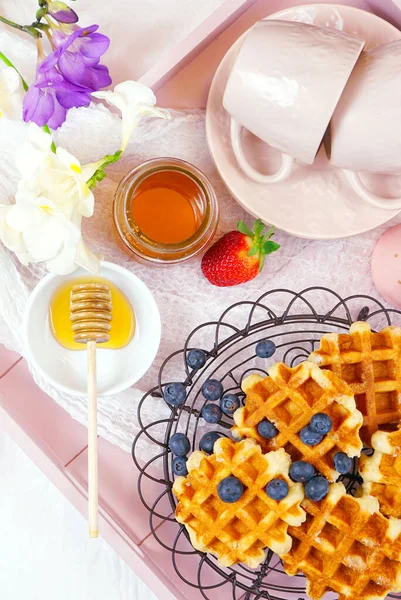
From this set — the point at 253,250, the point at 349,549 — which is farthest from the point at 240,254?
the point at 349,549

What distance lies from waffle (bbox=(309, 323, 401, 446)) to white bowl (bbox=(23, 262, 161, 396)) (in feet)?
0.86

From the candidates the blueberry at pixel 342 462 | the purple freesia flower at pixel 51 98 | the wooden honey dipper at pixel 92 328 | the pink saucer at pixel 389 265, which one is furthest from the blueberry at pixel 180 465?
the purple freesia flower at pixel 51 98

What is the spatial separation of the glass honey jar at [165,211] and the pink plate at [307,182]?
0.06 meters

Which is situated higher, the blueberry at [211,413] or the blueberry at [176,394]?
the blueberry at [176,394]

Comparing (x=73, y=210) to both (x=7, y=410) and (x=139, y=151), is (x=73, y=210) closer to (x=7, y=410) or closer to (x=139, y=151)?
(x=139, y=151)

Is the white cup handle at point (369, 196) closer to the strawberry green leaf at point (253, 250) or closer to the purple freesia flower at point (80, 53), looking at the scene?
the strawberry green leaf at point (253, 250)

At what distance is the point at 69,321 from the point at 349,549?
55cm

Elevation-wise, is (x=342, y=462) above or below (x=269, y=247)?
below

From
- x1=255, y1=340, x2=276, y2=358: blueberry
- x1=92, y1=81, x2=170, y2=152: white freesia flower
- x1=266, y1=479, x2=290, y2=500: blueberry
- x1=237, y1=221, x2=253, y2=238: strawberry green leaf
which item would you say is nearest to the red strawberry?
x1=237, y1=221, x2=253, y2=238: strawberry green leaf

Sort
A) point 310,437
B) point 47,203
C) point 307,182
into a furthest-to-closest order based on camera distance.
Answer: point 307,182
point 310,437
point 47,203

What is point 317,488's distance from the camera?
917 millimetres

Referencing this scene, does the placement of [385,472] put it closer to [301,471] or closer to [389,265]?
[301,471]

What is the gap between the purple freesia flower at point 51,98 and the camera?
910mm

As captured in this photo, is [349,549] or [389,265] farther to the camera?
[389,265]
